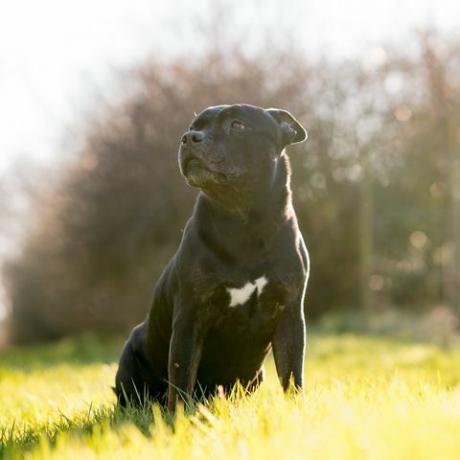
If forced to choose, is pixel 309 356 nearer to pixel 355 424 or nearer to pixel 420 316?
pixel 420 316

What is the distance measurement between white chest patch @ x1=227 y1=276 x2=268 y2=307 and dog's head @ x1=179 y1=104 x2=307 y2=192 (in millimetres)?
601

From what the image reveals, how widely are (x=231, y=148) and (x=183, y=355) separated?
126 centimetres

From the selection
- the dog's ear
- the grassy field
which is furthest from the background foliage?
the grassy field

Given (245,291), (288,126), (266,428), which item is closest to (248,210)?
(245,291)

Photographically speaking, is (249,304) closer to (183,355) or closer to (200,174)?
(183,355)

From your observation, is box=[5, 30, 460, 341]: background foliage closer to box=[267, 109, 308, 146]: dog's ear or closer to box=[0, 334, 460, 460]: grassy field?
box=[267, 109, 308, 146]: dog's ear

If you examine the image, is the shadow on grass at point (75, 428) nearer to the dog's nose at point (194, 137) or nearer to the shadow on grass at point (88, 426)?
the shadow on grass at point (88, 426)

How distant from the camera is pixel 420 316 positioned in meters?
20.9

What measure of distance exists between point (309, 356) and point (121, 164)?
37.2 feet

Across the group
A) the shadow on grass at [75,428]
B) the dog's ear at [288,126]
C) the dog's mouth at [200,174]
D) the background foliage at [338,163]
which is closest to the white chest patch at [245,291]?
the dog's mouth at [200,174]

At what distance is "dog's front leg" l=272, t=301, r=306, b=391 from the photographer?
4.65 m

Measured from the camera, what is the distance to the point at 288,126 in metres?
5.17

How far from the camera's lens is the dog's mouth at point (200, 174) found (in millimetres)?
4703

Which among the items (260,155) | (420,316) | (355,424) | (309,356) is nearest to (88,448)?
(355,424)
